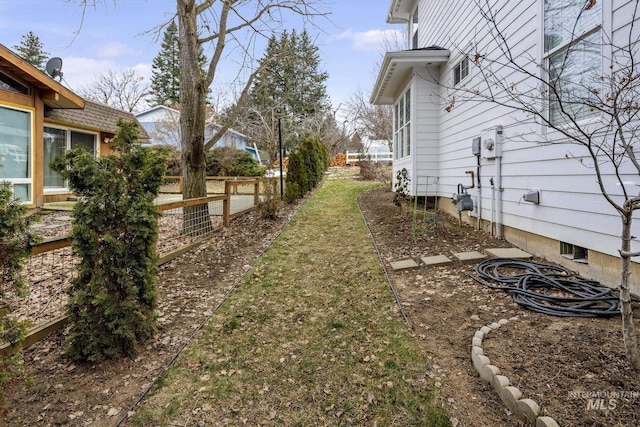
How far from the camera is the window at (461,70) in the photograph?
6.84m

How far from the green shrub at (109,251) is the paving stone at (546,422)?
2.65m

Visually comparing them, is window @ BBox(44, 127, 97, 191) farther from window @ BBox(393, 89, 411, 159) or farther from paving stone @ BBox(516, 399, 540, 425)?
paving stone @ BBox(516, 399, 540, 425)

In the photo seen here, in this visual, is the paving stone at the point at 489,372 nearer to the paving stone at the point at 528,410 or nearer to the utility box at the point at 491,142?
the paving stone at the point at 528,410

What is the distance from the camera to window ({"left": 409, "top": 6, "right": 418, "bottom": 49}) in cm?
1142

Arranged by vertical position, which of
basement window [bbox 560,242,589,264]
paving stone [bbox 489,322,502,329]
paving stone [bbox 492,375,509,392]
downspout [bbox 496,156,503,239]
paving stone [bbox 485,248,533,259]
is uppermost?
downspout [bbox 496,156,503,239]

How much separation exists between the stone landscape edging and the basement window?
1.70 meters

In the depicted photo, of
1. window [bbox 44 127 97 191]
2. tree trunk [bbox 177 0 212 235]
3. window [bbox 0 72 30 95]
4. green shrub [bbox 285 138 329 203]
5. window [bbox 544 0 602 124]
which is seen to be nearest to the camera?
window [bbox 544 0 602 124]

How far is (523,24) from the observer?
15.8 feet

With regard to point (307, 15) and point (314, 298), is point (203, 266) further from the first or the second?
point (307, 15)

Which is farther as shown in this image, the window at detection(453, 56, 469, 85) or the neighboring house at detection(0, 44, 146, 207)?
the neighboring house at detection(0, 44, 146, 207)

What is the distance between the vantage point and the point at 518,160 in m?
4.96

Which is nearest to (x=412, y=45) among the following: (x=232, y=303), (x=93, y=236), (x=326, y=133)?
(x=232, y=303)

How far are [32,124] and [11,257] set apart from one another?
27.5 feet

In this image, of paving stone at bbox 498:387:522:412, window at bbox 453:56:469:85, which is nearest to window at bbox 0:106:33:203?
window at bbox 453:56:469:85
